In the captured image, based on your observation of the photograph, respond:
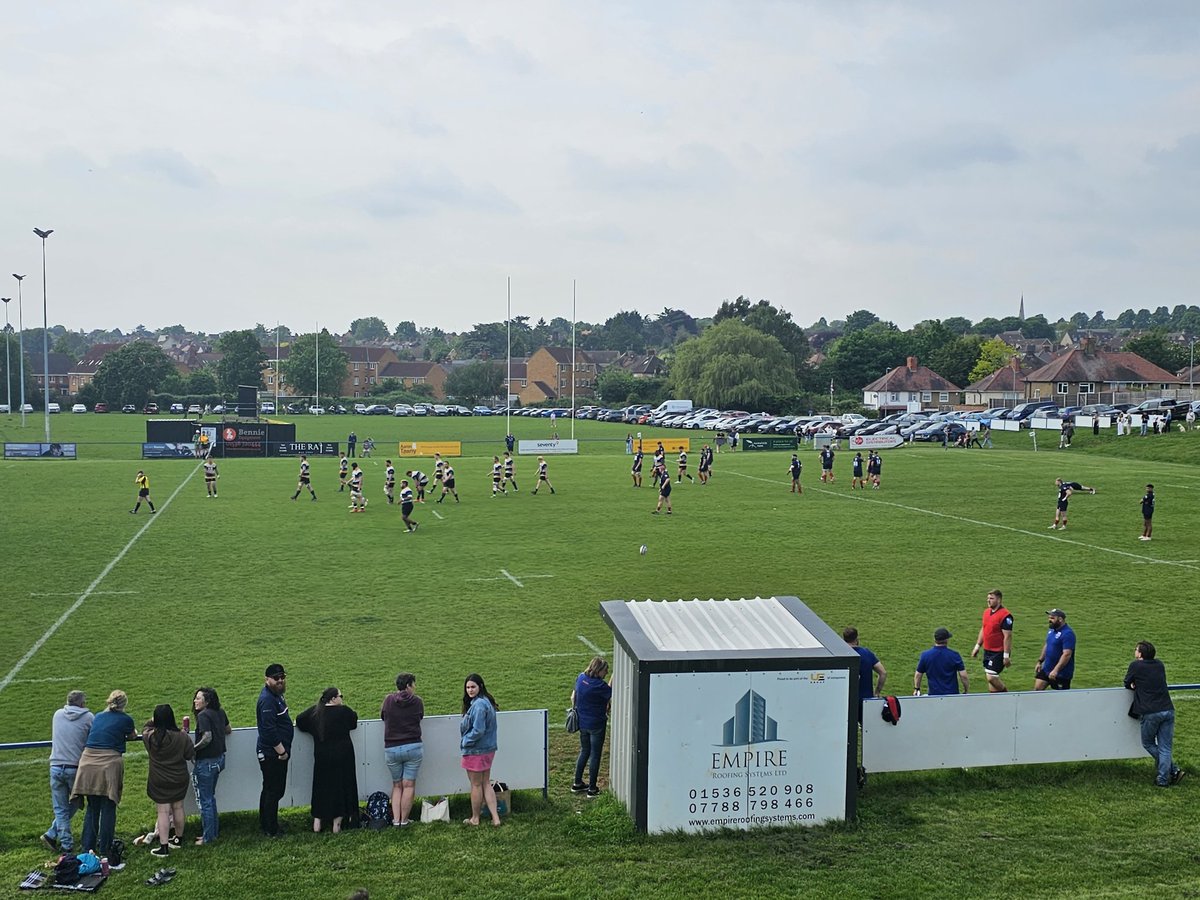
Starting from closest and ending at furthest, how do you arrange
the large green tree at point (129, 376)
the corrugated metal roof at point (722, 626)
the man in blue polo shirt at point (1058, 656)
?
the corrugated metal roof at point (722, 626), the man in blue polo shirt at point (1058, 656), the large green tree at point (129, 376)

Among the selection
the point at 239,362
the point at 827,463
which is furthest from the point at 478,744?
the point at 239,362

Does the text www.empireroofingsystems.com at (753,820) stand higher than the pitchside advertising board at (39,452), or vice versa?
the pitchside advertising board at (39,452)

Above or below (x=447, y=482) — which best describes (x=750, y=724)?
below

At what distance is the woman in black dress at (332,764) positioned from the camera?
10047mm

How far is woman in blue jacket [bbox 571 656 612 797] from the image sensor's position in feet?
36.5

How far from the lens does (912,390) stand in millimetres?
107312

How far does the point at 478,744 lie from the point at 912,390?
102 metres

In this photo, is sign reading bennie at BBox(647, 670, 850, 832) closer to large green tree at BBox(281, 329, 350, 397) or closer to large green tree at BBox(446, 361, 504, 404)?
large green tree at BBox(281, 329, 350, 397)

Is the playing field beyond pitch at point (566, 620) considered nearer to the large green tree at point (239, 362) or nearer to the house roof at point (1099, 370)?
the house roof at point (1099, 370)

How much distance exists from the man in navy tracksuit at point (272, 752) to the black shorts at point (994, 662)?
877cm

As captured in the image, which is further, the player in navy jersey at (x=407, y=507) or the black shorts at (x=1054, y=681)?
the player in navy jersey at (x=407, y=507)

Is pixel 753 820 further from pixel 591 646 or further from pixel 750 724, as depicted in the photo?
pixel 591 646

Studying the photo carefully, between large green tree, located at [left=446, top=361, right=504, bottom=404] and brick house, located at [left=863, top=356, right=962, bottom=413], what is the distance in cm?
5104

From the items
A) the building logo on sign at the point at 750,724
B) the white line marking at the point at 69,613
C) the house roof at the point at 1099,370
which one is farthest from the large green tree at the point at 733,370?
the building logo on sign at the point at 750,724
